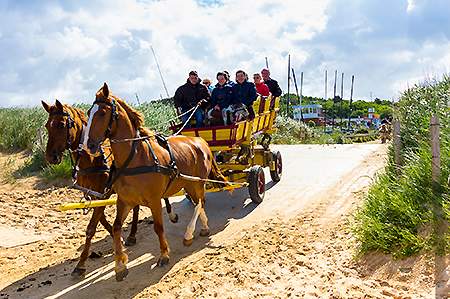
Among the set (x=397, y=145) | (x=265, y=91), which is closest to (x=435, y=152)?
(x=397, y=145)

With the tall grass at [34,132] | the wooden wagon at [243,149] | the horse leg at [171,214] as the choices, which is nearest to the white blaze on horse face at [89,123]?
the horse leg at [171,214]

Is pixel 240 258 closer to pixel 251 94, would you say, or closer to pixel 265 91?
pixel 251 94

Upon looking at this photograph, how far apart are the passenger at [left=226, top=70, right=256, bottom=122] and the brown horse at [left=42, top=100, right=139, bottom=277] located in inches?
120

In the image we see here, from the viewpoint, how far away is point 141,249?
7316 millimetres

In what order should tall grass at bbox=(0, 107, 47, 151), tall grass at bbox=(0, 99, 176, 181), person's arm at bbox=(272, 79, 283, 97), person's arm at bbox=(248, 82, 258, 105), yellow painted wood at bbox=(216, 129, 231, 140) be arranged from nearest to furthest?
yellow painted wood at bbox=(216, 129, 231, 140) → person's arm at bbox=(248, 82, 258, 105) → person's arm at bbox=(272, 79, 283, 97) → tall grass at bbox=(0, 99, 176, 181) → tall grass at bbox=(0, 107, 47, 151)

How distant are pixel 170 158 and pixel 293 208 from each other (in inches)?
123

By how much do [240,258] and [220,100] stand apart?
378 centimetres

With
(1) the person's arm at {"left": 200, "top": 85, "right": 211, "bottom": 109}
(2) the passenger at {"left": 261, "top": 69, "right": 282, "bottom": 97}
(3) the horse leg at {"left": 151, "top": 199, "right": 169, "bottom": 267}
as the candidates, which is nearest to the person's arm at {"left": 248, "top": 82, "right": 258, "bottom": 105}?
(1) the person's arm at {"left": 200, "top": 85, "right": 211, "bottom": 109}

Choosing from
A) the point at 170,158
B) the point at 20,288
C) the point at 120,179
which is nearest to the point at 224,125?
the point at 170,158

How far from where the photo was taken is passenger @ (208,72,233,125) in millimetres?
9219

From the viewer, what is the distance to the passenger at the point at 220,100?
9219mm

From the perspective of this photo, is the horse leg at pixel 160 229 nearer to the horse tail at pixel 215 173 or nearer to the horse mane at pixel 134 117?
the horse mane at pixel 134 117

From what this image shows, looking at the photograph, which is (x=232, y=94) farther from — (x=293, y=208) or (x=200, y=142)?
(x=293, y=208)

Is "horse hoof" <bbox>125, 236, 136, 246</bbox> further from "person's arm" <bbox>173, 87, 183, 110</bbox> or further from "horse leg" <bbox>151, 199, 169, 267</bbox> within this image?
"person's arm" <bbox>173, 87, 183, 110</bbox>
